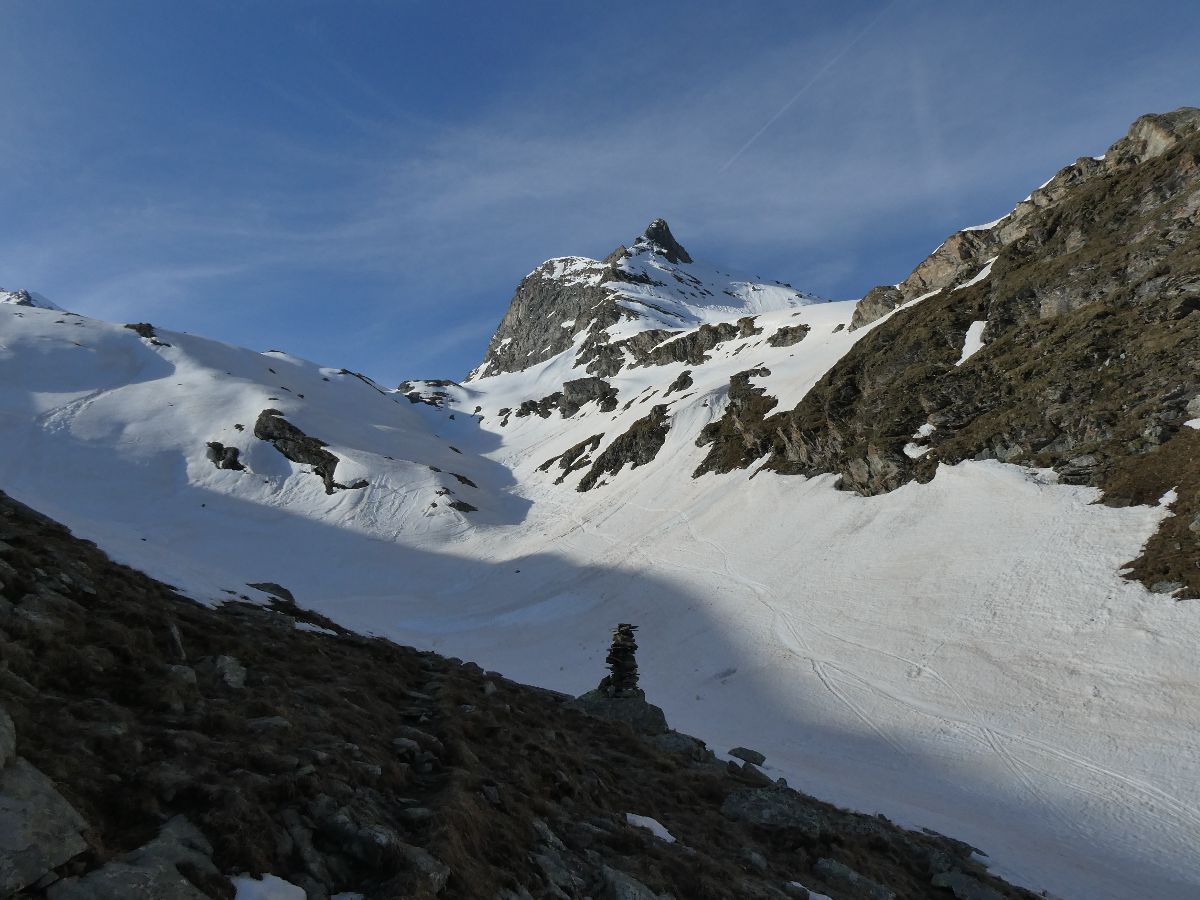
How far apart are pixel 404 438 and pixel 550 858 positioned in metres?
98.0

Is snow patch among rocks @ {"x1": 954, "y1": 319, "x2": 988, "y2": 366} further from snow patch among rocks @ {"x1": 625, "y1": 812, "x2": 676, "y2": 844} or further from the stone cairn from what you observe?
snow patch among rocks @ {"x1": 625, "y1": 812, "x2": 676, "y2": 844}

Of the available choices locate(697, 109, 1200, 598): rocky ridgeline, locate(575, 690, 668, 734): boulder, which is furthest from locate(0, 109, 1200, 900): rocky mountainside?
locate(575, 690, 668, 734): boulder

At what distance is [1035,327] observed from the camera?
43.6 metres

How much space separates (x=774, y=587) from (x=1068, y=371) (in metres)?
20.8

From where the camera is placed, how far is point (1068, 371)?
36688mm

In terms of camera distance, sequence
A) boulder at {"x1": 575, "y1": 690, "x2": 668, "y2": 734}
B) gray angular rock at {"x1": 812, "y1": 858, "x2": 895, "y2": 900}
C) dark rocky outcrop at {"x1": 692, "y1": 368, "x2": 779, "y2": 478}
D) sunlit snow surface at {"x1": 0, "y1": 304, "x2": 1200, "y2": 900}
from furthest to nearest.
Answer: dark rocky outcrop at {"x1": 692, "y1": 368, "x2": 779, "y2": 478}, boulder at {"x1": 575, "y1": 690, "x2": 668, "y2": 734}, sunlit snow surface at {"x1": 0, "y1": 304, "x2": 1200, "y2": 900}, gray angular rock at {"x1": 812, "y1": 858, "x2": 895, "y2": 900}

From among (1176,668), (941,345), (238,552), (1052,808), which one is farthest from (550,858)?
(238,552)

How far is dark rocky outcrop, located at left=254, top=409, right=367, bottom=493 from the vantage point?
73.9 metres

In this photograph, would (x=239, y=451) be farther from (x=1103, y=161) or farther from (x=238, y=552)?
(x=1103, y=161)

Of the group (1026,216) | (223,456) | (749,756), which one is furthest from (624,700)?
(1026,216)

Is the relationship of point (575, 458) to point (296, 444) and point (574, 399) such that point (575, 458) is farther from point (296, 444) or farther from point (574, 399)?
point (574, 399)

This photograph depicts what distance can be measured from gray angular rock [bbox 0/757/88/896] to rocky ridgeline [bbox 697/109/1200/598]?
100 ft

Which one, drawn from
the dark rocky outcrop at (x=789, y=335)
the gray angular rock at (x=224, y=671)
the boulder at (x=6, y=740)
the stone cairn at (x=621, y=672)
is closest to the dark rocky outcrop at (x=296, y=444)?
the stone cairn at (x=621, y=672)

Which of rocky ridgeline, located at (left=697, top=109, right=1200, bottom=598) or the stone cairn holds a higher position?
rocky ridgeline, located at (left=697, top=109, right=1200, bottom=598)
